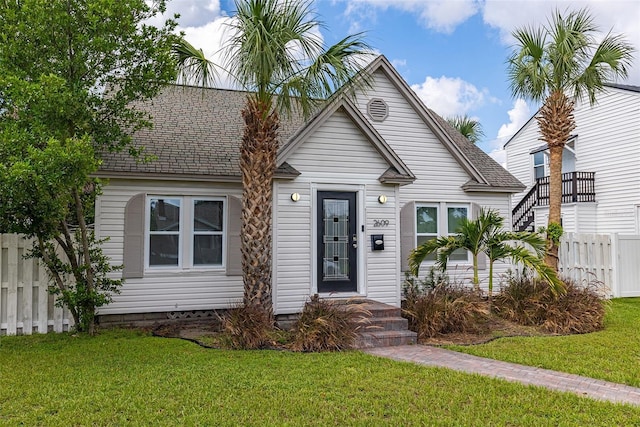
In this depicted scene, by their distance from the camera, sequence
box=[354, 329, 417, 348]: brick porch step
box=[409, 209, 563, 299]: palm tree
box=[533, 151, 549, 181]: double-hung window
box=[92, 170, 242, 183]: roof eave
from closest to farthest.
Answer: box=[354, 329, 417, 348]: brick porch step < box=[92, 170, 242, 183]: roof eave < box=[409, 209, 563, 299]: palm tree < box=[533, 151, 549, 181]: double-hung window

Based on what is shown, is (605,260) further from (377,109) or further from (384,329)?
(384,329)

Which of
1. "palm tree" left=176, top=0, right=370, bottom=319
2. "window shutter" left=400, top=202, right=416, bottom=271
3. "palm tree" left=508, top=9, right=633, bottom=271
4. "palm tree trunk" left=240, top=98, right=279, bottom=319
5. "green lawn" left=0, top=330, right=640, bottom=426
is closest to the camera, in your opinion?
"green lawn" left=0, top=330, right=640, bottom=426

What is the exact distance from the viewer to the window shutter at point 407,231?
11555 millimetres

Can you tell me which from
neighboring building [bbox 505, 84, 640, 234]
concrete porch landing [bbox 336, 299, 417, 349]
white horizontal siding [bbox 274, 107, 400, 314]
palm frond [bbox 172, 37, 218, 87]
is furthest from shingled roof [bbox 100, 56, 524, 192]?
neighboring building [bbox 505, 84, 640, 234]

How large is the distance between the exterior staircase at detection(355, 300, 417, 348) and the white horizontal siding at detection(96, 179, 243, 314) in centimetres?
319

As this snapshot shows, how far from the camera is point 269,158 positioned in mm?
8508

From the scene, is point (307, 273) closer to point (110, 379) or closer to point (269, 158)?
point (269, 158)

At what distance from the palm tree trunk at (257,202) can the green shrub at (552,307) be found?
510 centimetres

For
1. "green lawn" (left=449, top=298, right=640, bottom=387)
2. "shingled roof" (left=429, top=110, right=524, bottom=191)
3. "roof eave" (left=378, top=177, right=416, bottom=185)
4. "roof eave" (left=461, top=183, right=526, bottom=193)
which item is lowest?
"green lawn" (left=449, top=298, right=640, bottom=387)

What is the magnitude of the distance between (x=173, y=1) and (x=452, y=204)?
8.01m

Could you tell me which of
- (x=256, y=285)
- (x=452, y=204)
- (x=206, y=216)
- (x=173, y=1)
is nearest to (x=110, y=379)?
(x=256, y=285)

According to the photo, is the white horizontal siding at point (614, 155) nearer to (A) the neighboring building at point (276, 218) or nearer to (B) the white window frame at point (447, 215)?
(B) the white window frame at point (447, 215)

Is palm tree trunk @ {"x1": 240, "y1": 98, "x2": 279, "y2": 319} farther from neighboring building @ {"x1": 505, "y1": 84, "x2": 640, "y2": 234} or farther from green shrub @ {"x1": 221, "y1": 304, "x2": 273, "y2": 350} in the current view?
neighboring building @ {"x1": 505, "y1": 84, "x2": 640, "y2": 234}

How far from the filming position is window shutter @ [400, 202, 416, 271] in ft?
37.9
